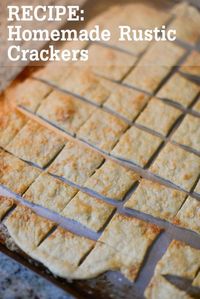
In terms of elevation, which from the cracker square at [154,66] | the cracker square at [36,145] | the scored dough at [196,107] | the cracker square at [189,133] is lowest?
the cracker square at [36,145]

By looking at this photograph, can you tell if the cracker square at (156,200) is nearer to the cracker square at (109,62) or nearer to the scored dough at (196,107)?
the scored dough at (196,107)

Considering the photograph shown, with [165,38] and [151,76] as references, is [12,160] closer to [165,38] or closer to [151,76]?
[151,76]

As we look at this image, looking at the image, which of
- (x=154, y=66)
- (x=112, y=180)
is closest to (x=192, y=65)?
(x=154, y=66)

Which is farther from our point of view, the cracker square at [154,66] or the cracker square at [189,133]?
the cracker square at [154,66]

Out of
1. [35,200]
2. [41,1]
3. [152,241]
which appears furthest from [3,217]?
[41,1]

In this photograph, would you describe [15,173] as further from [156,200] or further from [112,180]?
[156,200]

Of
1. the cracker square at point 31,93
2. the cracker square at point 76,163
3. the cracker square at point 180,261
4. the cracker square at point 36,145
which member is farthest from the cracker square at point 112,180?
the cracker square at point 31,93

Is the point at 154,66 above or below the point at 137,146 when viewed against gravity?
above
